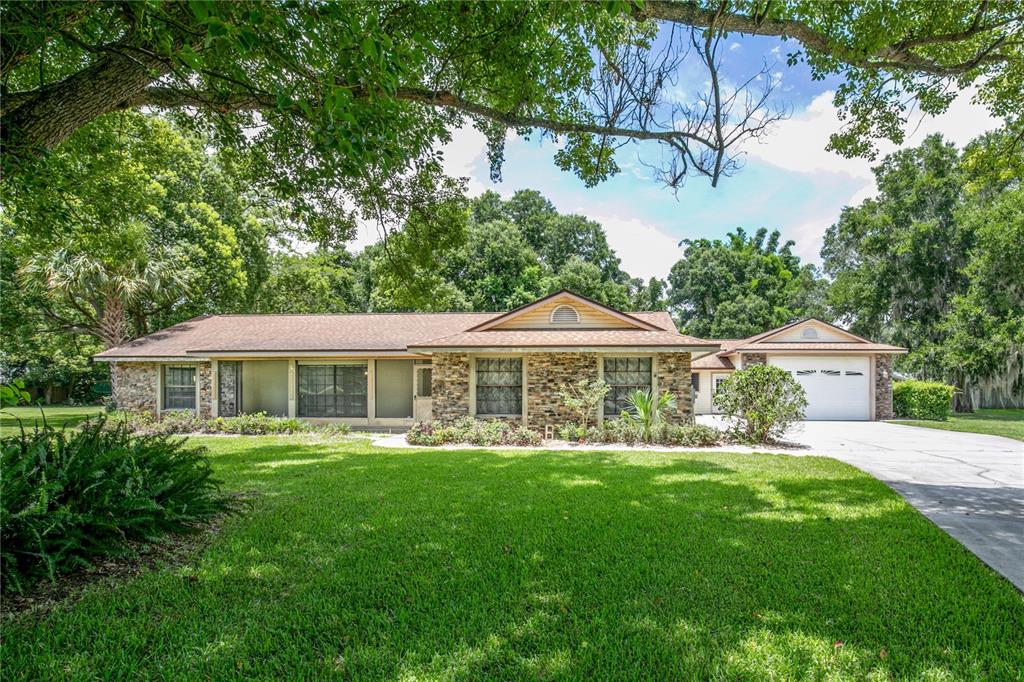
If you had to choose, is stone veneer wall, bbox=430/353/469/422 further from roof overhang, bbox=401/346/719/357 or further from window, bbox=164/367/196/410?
window, bbox=164/367/196/410

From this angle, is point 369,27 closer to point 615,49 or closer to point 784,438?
point 615,49

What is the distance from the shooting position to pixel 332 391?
50.5ft

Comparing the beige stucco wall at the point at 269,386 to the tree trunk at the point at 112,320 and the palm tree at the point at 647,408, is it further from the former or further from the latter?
the palm tree at the point at 647,408

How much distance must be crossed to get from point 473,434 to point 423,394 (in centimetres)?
410

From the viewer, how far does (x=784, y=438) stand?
11.9 meters

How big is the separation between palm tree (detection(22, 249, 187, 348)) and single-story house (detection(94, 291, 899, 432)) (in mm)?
2624

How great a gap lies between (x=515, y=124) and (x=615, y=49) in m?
1.60

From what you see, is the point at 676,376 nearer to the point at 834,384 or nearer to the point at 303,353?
the point at 834,384

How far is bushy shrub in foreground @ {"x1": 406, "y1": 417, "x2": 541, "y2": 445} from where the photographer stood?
36.3ft

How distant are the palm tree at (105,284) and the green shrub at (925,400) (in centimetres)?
2813

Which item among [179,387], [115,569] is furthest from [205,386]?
[115,569]

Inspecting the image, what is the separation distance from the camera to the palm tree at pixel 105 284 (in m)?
17.6

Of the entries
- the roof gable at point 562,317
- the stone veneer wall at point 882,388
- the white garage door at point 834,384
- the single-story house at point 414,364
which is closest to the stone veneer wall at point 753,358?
the single-story house at point 414,364

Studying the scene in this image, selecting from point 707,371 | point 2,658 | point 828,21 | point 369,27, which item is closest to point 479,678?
point 2,658
